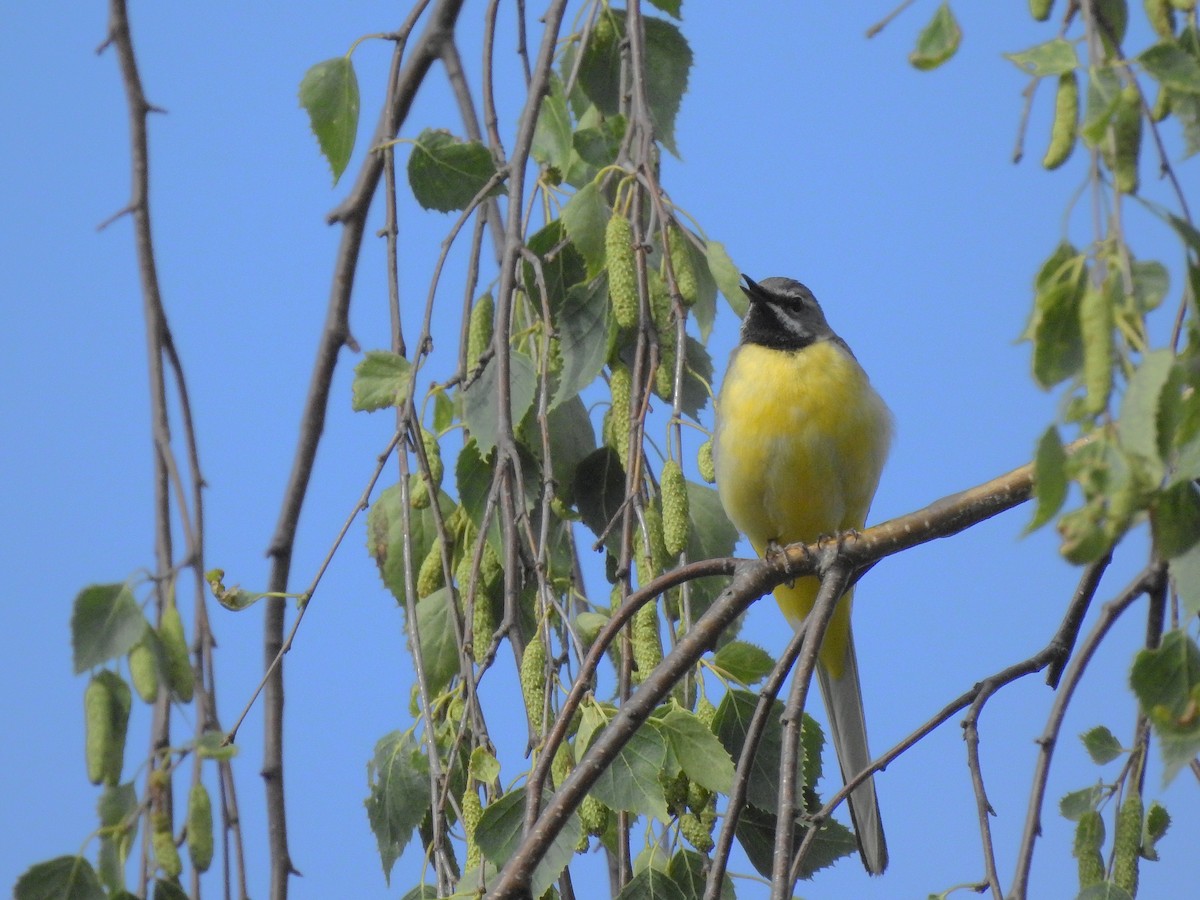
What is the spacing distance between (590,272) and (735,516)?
144 centimetres

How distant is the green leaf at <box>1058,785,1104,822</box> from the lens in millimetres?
2172

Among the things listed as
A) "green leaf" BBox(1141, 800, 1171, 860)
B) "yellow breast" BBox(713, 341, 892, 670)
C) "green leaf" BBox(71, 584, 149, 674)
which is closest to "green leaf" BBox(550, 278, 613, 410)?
"yellow breast" BBox(713, 341, 892, 670)

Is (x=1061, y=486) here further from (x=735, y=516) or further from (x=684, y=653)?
(x=735, y=516)

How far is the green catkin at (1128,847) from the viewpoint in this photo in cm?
205

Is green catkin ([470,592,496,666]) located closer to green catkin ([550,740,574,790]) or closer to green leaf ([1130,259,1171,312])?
green catkin ([550,740,574,790])

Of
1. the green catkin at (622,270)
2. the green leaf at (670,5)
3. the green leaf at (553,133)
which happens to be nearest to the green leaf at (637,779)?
the green catkin at (622,270)

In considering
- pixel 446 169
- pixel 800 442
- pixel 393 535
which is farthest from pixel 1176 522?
pixel 800 442

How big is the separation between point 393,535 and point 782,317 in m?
1.80

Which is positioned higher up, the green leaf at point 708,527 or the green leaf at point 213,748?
the green leaf at point 708,527

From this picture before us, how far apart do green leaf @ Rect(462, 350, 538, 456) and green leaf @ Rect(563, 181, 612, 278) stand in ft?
0.93

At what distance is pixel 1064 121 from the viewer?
132 cm

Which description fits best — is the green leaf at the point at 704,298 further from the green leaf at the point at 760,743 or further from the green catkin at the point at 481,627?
the green leaf at the point at 760,743

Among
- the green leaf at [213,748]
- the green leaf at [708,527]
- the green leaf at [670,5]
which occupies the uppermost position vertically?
the green leaf at [670,5]

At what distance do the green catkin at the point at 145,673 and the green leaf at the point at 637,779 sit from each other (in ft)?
2.50
